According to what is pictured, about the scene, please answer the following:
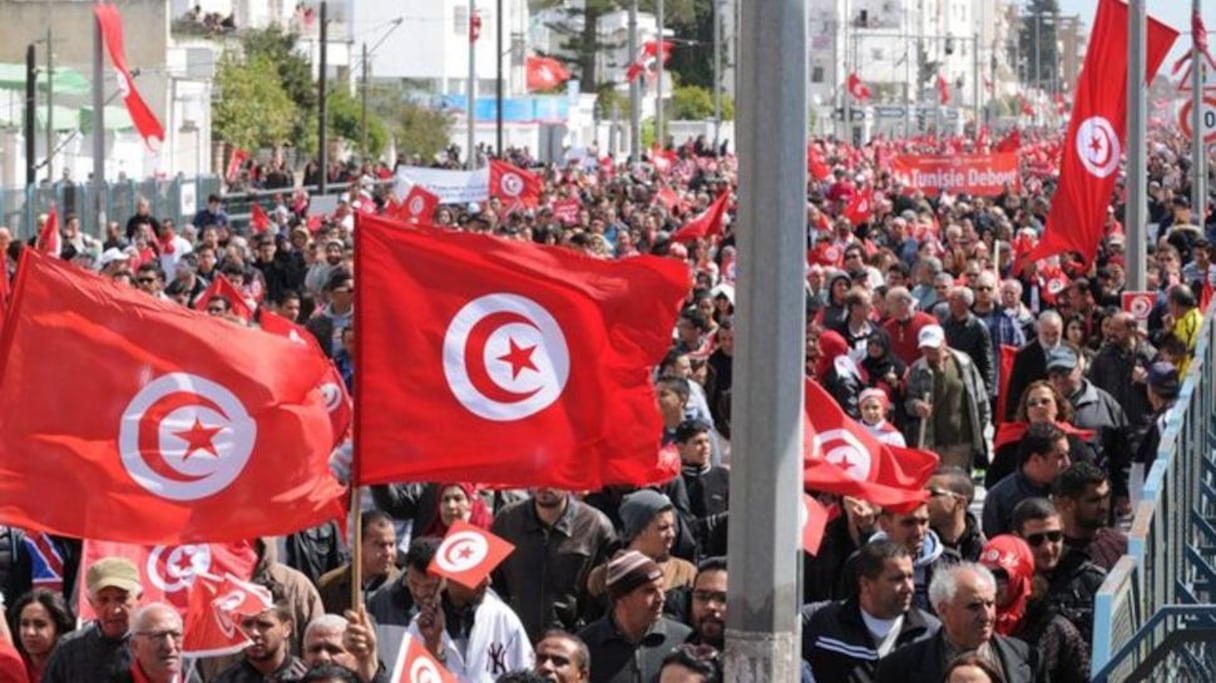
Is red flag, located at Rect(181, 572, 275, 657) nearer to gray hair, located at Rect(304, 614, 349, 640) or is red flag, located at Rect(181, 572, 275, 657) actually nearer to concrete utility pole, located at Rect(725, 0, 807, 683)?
gray hair, located at Rect(304, 614, 349, 640)

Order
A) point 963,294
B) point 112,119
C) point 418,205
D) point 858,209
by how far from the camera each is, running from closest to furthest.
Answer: point 963,294, point 418,205, point 858,209, point 112,119

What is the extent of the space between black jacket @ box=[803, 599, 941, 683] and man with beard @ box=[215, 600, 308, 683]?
5.24 feet

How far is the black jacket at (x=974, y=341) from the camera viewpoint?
19141 millimetres

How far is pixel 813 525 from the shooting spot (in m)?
11.0

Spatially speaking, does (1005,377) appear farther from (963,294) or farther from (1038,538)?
(1038,538)

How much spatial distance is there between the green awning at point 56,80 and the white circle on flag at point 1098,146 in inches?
1482

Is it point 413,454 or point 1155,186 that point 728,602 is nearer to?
point 413,454

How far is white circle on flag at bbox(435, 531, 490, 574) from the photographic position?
981 cm

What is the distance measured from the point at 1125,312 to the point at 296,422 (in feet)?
28.3

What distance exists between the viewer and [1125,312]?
17281 millimetres

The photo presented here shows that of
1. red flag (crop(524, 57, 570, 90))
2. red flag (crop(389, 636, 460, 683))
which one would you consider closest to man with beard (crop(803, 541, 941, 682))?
red flag (crop(389, 636, 460, 683))

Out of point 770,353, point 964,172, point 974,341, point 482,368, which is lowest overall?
point 974,341

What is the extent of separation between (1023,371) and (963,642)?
8.27m

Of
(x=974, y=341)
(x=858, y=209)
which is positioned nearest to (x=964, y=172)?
(x=858, y=209)
